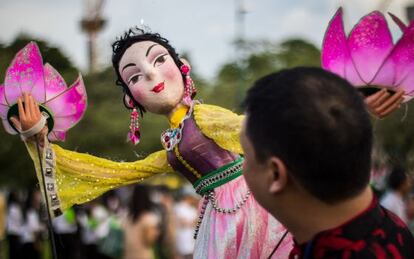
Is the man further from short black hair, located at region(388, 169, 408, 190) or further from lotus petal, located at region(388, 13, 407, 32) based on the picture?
short black hair, located at region(388, 169, 408, 190)

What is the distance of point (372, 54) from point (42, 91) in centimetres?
156

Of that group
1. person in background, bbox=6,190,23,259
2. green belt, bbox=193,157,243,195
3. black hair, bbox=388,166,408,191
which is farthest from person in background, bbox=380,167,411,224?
person in background, bbox=6,190,23,259

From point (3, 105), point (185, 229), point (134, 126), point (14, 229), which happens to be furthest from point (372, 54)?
point (14, 229)

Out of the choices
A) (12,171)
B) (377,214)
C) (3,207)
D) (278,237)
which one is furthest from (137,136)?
(12,171)

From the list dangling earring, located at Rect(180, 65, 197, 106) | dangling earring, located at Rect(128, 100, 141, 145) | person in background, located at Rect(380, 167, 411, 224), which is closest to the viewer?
dangling earring, located at Rect(180, 65, 197, 106)

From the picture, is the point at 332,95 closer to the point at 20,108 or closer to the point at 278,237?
the point at 278,237

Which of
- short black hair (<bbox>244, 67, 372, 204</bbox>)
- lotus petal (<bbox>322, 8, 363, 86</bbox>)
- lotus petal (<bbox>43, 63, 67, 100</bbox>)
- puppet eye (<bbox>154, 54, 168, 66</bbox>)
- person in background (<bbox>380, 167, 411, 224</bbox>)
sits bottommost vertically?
person in background (<bbox>380, 167, 411, 224</bbox>)

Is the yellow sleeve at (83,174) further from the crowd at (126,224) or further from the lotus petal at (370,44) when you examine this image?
the crowd at (126,224)

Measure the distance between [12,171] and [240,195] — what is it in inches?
717

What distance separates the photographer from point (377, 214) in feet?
6.35

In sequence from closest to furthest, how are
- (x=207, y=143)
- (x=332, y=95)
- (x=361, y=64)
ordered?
1. (x=332, y=95)
2. (x=361, y=64)
3. (x=207, y=143)

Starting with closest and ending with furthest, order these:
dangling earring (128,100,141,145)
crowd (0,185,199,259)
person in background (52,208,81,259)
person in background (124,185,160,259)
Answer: dangling earring (128,100,141,145)
person in background (124,185,160,259)
crowd (0,185,199,259)
person in background (52,208,81,259)

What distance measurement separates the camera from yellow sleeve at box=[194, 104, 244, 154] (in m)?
3.06

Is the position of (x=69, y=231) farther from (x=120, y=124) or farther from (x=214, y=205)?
(x=120, y=124)
